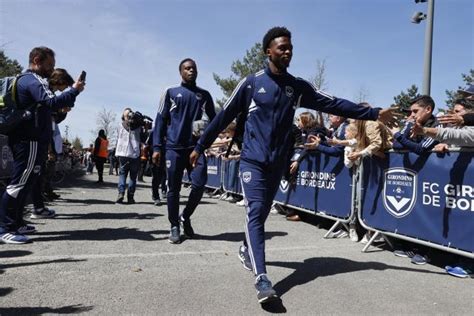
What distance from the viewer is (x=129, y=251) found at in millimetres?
4527

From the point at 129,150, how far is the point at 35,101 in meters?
4.40

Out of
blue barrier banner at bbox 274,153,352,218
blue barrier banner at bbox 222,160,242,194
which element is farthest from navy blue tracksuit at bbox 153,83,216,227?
blue barrier banner at bbox 222,160,242,194

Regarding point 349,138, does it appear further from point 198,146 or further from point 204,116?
point 198,146

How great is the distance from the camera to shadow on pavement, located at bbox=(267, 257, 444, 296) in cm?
369

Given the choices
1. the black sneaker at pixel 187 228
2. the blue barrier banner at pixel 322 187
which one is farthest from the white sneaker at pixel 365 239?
the black sneaker at pixel 187 228

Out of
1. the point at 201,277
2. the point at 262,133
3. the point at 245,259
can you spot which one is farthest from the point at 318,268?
the point at 262,133

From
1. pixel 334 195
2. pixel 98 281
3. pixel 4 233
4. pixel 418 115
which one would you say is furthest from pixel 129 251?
pixel 418 115

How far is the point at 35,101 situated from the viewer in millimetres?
4660

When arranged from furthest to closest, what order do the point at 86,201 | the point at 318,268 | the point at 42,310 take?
the point at 86,201 → the point at 318,268 → the point at 42,310

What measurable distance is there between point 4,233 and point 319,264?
11.4 ft

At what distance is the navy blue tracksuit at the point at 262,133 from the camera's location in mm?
3537

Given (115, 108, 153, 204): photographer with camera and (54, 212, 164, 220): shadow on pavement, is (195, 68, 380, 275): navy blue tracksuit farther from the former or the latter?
(115, 108, 153, 204): photographer with camera

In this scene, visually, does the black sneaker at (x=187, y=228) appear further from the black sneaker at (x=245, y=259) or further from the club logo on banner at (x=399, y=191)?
the club logo on banner at (x=399, y=191)

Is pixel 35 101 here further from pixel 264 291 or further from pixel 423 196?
pixel 423 196
